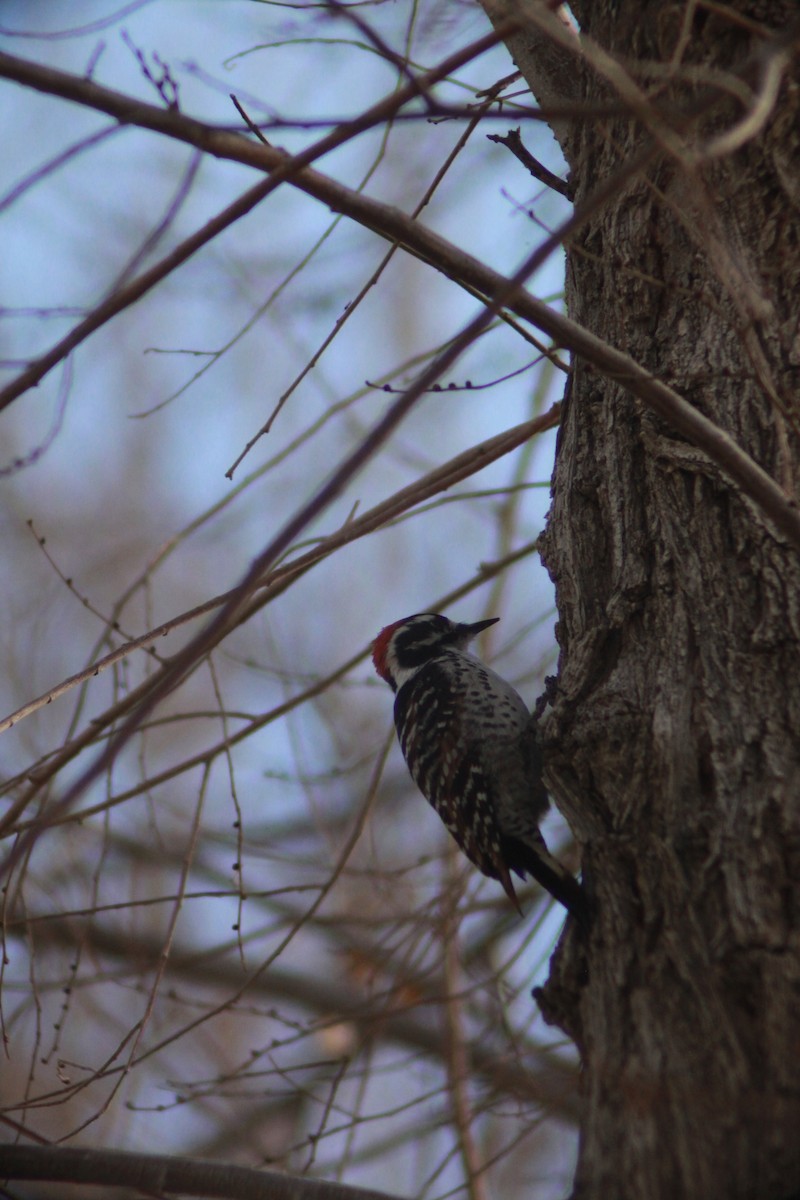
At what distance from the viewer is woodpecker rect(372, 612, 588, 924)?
414 centimetres

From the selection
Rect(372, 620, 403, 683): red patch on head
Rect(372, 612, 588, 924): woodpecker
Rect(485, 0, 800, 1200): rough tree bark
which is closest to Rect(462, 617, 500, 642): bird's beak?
Rect(372, 612, 588, 924): woodpecker

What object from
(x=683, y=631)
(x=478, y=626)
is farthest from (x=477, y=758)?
(x=683, y=631)

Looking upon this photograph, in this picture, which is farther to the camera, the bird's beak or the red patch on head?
the red patch on head

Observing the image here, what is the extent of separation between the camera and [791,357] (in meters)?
2.61

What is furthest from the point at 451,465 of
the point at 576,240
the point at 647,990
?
the point at 647,990

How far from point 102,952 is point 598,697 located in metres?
5.58

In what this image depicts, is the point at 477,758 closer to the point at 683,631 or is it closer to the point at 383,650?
the point at 383,650

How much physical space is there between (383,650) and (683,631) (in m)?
3.24

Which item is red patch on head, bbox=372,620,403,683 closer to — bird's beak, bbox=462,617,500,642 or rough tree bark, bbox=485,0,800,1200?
bird's beak, bbox=462,617,500,642

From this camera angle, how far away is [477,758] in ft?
14.9

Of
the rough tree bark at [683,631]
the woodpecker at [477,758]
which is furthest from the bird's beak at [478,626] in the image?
the rough tree bark at [683,631]

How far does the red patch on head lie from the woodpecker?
344 millimetres

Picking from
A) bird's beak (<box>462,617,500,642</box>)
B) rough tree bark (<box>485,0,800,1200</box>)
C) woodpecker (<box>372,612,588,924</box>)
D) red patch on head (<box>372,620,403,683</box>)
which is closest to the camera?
rough tree bark (<box>485,0,800,1200</box>)

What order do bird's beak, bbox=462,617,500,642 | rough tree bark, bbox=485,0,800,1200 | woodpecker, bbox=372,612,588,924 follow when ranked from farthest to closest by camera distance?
1. bird's beak, bbox=462,617,500,642
2. woodpecker, bbox=372,612,588,924
3. rough tree bark, bbox=485,0,800,1200
